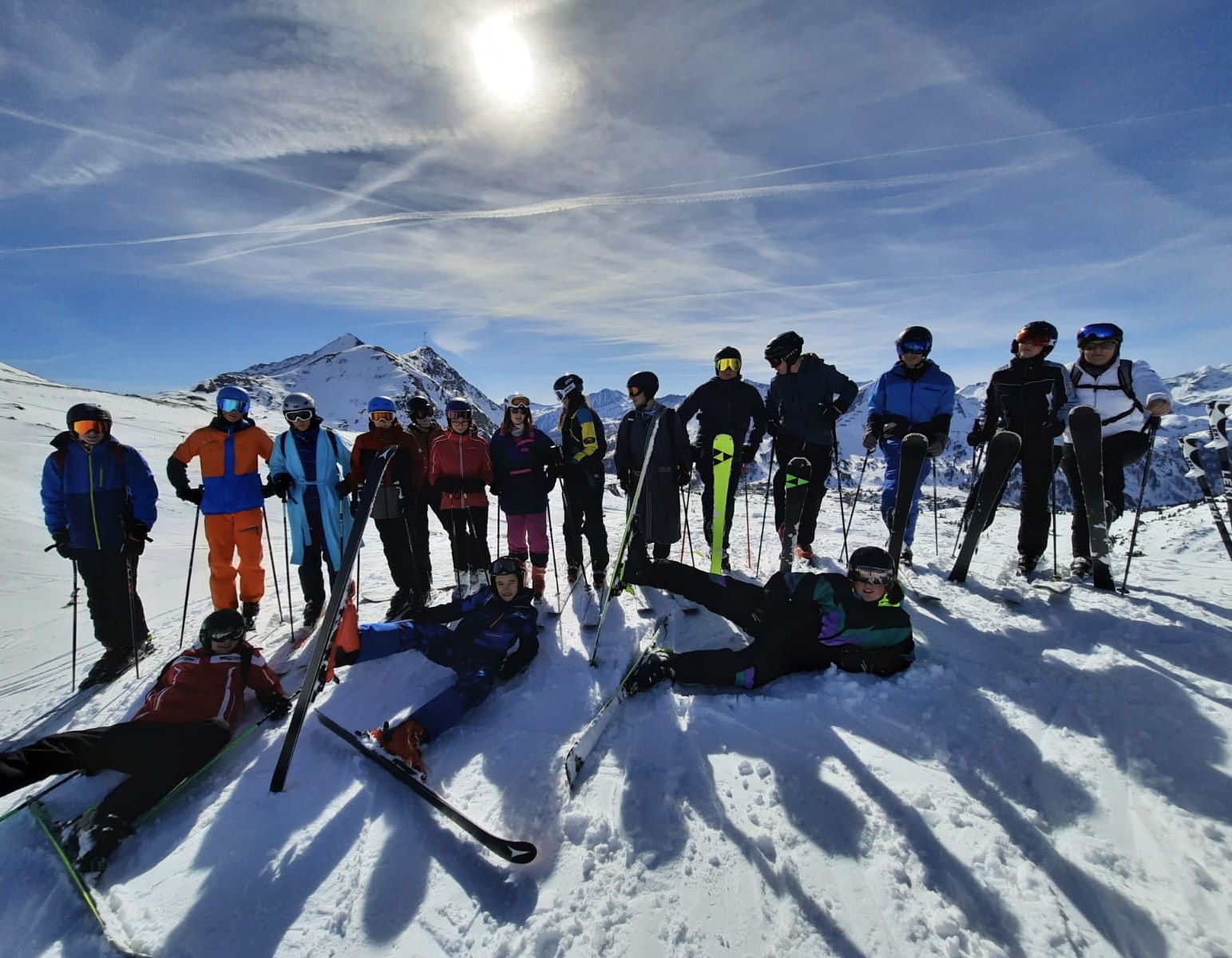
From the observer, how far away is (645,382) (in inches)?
255

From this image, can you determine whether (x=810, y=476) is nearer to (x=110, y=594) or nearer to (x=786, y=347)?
(x=786, y=347)

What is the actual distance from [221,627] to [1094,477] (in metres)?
8.07

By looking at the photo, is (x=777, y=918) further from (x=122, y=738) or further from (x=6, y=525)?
(x=6, y=525)

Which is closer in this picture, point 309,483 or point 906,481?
point 309,483

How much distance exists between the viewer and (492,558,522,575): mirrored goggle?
479cm

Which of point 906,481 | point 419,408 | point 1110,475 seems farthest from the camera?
point 419,408

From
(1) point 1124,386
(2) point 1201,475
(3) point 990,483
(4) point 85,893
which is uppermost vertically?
(1) point 1124,386

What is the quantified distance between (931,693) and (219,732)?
15.8 feet

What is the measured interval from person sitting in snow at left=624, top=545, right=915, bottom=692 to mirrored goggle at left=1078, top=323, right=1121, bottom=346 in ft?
12.4

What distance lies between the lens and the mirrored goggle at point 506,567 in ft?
15.7

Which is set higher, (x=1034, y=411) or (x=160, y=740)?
(x=1034, y=411)

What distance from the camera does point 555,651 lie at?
4.96m

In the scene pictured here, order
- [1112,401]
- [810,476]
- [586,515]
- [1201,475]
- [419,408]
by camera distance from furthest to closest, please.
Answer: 1. [419,408]
2. [810,476]
3. [586,515]
4. [1112,401]
5. [1201,475]

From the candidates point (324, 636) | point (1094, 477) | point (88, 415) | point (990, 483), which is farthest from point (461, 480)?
point (1094, 477)
